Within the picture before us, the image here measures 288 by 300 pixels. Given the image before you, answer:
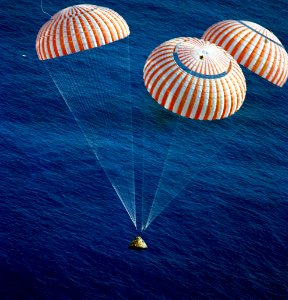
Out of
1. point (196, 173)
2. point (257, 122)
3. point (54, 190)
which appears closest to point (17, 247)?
point (54, 190)

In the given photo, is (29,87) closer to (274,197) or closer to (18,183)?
(18,183)

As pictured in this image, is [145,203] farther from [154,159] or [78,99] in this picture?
[78,99]

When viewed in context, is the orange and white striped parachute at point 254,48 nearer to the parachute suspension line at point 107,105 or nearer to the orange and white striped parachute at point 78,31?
the orange and white striped parachute at point 78,31

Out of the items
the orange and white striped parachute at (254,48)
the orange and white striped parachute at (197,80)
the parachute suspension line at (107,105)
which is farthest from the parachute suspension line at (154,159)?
the orange and white striped parachute at (254,48)

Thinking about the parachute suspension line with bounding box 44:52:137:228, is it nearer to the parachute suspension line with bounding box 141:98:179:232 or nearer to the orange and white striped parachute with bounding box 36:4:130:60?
the parachute suspension line with bounding box 141:98:179:232

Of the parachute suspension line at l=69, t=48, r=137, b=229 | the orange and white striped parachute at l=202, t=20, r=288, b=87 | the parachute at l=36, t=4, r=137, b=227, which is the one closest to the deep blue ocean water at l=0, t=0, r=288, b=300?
the parachute suspension line at l=69, t=48, r=137, b=229

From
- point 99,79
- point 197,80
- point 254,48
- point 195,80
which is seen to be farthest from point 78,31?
point 99,79
